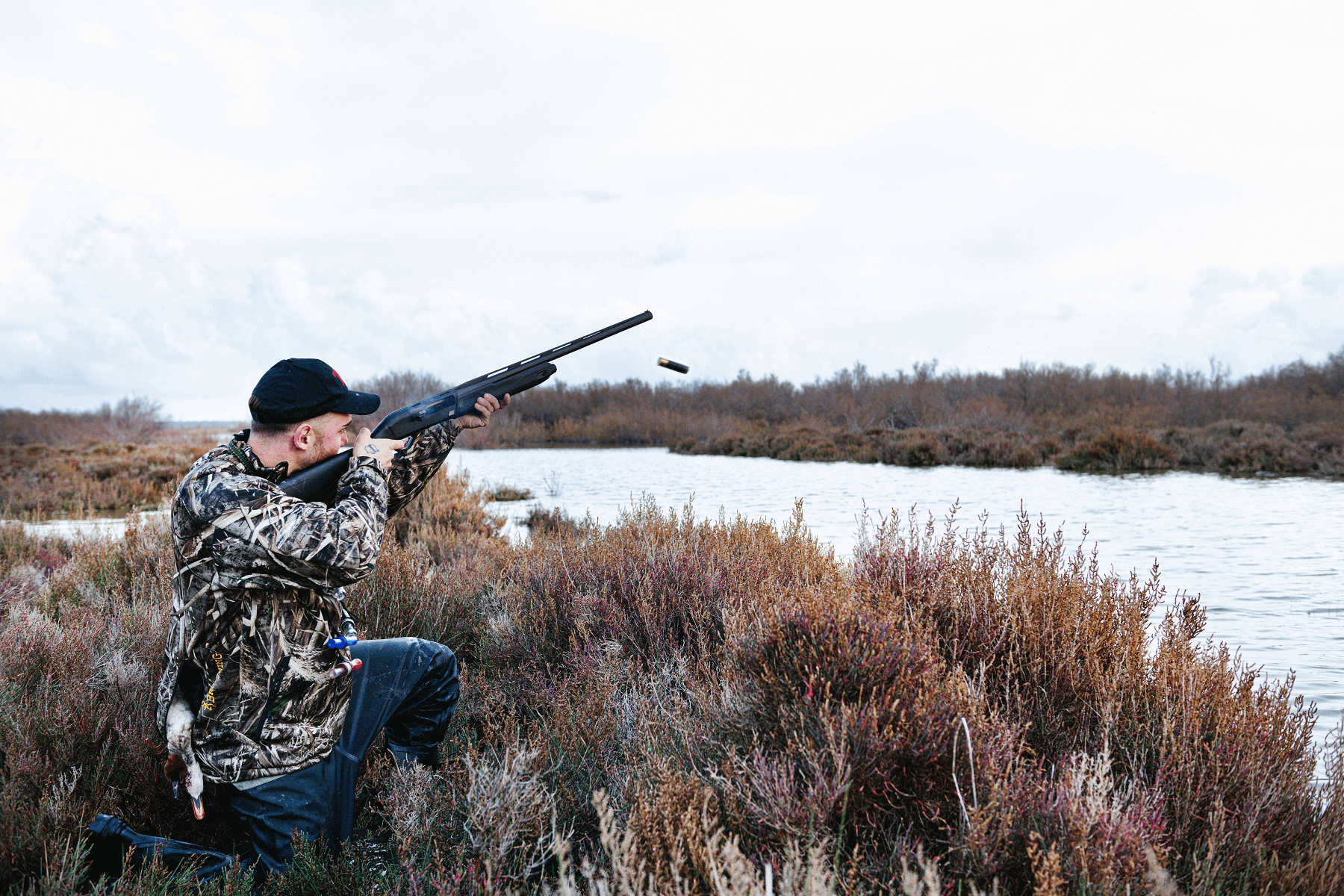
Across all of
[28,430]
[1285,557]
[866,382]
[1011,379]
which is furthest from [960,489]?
[28,430]

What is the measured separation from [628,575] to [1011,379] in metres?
45.6

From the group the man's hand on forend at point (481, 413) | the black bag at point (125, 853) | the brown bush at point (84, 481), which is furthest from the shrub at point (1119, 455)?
the black bag at point (125, 853)

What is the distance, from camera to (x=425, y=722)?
3562mm

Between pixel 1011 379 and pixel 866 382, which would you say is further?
pixel 866 382

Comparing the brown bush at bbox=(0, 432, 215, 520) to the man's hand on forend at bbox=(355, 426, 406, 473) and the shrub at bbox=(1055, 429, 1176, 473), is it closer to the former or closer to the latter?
the man's hand on forend at bbox=(355, 426, 406, 473)

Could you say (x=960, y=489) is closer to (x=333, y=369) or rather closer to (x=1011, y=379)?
(x=333, y=369)

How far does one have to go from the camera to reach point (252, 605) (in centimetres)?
267

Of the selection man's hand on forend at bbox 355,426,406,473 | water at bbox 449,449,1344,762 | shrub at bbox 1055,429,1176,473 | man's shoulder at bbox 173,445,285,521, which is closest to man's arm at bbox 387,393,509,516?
man's hand on forend at bbox 355,426,406,473

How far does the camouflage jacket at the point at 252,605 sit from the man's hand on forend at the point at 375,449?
314 millimetres

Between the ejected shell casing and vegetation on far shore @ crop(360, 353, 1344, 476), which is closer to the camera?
the ejected shell casing

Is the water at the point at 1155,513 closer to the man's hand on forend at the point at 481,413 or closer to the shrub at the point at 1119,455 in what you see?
the shrub at the point at 1119,455

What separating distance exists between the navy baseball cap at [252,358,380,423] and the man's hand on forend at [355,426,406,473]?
0.21 metres

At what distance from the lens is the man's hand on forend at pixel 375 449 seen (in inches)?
123

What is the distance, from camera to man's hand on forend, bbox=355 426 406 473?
311 cm
